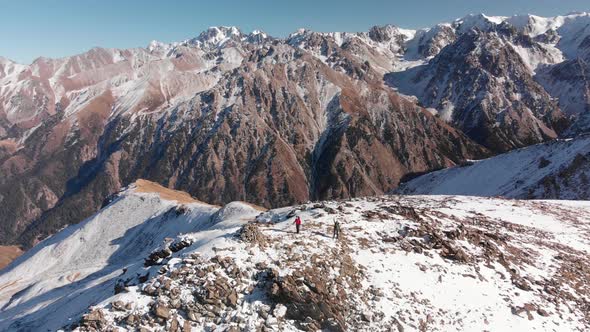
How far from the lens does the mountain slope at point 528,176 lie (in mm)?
95375

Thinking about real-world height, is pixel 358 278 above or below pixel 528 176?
above

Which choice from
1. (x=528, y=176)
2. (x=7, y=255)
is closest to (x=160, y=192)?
(x=7, y=255)

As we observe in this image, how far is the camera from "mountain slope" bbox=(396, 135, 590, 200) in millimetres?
95375

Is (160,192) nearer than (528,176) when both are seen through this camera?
No


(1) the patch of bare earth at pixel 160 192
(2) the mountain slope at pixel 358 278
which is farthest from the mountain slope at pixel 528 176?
(1) the patch of bare earth at pixel 160 192

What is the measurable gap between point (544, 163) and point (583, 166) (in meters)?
13.8

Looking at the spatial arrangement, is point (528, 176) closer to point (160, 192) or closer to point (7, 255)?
point (160, 192)

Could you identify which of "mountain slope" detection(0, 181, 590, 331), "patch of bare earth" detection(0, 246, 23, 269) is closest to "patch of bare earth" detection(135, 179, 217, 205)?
"patch of bare earth" detection(0, 246, 23, 269)

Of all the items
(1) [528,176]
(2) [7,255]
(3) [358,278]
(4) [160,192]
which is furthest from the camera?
(2) [7,255]

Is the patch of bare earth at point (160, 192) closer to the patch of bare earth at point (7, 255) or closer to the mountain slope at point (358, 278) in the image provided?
the patch of bare earth at point (7, 255)

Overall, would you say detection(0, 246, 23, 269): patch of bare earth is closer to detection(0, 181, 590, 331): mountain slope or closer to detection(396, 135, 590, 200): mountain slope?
detection(0, 181, 590, 331): mountain slope

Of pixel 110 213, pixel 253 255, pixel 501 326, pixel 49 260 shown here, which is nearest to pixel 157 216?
pixel 110 213

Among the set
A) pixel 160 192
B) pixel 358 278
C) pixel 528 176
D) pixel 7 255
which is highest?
pixel 358 278

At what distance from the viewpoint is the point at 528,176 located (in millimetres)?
110750
